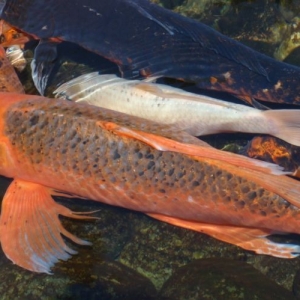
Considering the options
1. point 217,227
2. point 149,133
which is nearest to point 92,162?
point 149,133

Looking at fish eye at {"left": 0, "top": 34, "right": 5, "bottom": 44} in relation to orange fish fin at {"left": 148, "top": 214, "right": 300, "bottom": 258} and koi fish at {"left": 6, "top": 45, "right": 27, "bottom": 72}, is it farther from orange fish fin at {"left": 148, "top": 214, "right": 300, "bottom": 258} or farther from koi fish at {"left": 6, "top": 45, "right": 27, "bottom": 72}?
orange fish fin at {"left": 148, "top": 214, "right": 300, "bottom": 258}

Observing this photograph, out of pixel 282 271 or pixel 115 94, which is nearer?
pixel 282 271

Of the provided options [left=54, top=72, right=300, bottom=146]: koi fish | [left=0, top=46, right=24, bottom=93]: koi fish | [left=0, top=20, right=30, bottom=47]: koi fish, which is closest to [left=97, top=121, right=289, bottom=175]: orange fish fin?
[left=54, top=72, right=300, bottom=146]: koi fish

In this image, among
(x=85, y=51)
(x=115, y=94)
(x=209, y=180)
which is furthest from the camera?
(x=85, y=51)

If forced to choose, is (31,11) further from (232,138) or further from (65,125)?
(232,138)

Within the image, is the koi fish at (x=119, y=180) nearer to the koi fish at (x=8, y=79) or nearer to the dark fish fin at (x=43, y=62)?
the koi fish at (x=8, y=79)

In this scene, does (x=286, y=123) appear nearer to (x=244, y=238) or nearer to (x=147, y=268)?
(x=244, y=238)

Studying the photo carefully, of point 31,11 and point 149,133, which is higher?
point 31,11
